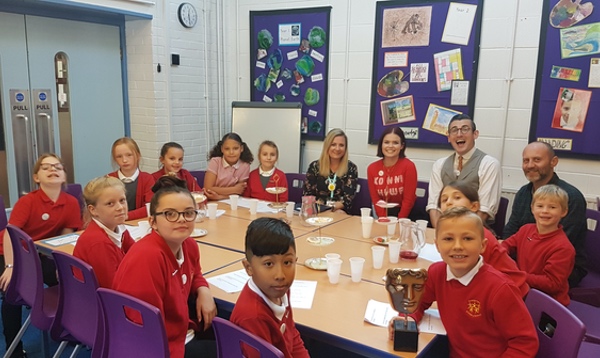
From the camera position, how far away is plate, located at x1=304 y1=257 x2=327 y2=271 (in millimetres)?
2348

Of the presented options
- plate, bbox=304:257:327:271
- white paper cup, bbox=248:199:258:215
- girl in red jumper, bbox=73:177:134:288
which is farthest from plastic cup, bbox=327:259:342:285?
white paper cup, bbox=248:199:258:215

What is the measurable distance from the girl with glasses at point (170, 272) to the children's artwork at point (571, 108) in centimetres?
331

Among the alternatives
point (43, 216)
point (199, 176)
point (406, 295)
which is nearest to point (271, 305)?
point (406, 295)

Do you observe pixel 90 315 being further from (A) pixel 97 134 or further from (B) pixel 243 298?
(A) pixel 97 134

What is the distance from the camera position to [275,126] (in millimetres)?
5258

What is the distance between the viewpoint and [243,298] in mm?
1611

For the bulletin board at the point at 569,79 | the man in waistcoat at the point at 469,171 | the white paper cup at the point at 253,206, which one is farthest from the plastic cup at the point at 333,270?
the bulletin board at the point at 569,79

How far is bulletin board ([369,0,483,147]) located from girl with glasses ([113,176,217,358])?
307 centimetres

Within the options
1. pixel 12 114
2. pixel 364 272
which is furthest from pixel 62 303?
pixel 12 114

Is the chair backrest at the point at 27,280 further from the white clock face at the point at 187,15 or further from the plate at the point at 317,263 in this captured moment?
the white clock face at the point at 187,15

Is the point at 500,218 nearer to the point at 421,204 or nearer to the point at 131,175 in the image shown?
the point at 421,204

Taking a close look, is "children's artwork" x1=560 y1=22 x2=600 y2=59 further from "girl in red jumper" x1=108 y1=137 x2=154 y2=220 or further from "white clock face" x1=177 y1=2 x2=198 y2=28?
"white clock face" x1=177 y1=2 x2=198 y2=28

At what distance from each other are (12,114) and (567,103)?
4.73 metres

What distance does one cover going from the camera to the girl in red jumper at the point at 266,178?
400cm
